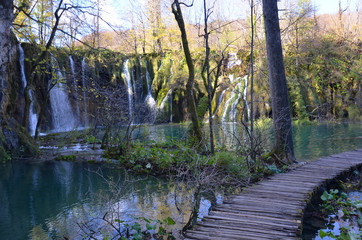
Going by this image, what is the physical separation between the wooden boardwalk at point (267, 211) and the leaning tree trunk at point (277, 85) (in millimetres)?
1198

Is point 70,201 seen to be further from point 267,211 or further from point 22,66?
point 22,66

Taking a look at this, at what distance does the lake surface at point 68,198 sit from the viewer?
526 cm

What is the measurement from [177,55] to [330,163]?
21359 mm

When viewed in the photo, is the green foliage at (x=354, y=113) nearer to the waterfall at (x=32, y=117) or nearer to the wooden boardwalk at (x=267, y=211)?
the wooden boardwalk at (x=267, y=211)

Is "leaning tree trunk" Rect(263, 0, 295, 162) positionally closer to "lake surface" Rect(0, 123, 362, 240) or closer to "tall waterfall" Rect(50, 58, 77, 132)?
"lake surface" Rect(0, 123, 362, 240)

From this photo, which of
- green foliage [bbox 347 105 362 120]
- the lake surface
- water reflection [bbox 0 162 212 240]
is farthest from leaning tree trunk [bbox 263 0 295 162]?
green foliage [bbox 347 105 362 120]

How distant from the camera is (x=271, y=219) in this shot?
413 centimetres

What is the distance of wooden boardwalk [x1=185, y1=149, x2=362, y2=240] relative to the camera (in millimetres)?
3736

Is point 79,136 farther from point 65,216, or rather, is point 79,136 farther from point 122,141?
point 65,216

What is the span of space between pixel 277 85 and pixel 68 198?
18.2 feet

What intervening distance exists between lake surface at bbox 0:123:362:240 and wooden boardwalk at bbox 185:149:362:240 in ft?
1.55

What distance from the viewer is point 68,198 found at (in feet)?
22.7

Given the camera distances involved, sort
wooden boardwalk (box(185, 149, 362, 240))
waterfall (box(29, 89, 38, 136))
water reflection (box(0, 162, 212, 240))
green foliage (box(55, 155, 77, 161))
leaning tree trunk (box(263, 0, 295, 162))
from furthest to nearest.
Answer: waterfall (box(29, 89, 38, 136))
green foliage (box(55, 155, 77, 161))
leaning tree trunk (box(263, 0, 295, 162))
water reflection (box(0, 162, 212, 240))
wooden boardwalk (box(185, 149, 362, 240))

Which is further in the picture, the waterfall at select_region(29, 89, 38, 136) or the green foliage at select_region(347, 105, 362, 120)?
the green foliage at select_region(347, 105, 362, 120)
